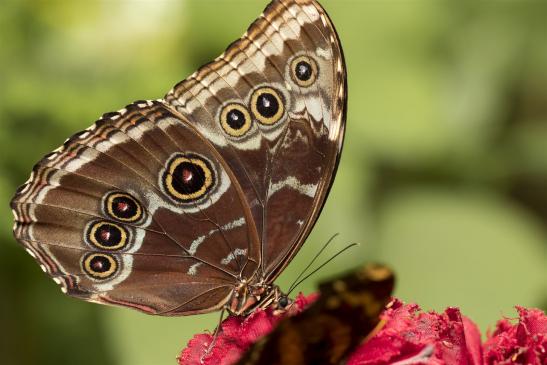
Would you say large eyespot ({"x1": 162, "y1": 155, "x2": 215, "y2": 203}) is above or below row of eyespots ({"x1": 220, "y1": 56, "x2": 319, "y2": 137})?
below

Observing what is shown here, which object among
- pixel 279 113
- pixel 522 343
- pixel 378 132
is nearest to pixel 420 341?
pixel 522 343

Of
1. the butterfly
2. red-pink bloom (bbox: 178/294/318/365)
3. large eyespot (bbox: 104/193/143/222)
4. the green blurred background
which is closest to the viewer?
the butterfly

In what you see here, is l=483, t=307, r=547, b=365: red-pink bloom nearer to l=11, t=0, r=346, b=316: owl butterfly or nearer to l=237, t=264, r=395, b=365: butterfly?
l=237, t=264, r=395, b=365: butterfly

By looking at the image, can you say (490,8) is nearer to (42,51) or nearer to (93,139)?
(42,51)

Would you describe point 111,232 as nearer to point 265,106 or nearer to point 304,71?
point 265,106

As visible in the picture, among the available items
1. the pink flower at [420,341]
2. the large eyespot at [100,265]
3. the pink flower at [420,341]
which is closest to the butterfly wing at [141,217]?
the large eyespot at [100,265]

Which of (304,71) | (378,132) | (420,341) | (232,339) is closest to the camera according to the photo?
(420,341)

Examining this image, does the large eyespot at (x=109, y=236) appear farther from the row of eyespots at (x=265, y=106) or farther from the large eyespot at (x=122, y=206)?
the row of eyespots at (x=265, y=106)

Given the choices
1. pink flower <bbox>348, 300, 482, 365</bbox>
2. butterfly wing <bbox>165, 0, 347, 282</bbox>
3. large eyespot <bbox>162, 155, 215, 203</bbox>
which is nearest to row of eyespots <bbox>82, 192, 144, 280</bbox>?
large eyespot <bbox>162, 155, 215, 203</bbox>
